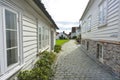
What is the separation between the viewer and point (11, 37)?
9.31 ft

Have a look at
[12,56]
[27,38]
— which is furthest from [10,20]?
[27,38]

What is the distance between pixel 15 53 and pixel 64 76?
8.58 ft

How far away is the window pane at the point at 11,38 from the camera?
8.68ft

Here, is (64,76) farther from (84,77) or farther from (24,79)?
(24,79)

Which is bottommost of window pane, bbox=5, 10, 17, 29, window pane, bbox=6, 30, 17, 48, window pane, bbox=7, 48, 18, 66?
window pane, bbox=7, 48, 18, 66

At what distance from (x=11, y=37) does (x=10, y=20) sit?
0.41 metres

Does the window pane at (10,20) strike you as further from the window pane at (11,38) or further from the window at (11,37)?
the window pane at (11,38)

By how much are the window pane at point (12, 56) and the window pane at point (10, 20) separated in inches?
23.3

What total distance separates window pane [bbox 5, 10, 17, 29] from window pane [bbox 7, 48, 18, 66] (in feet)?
1.94

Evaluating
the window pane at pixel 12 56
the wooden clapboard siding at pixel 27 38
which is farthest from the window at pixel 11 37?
the wooden clapboard siding at pixel 27 38

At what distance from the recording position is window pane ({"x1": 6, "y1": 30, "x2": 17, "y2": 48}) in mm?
2647

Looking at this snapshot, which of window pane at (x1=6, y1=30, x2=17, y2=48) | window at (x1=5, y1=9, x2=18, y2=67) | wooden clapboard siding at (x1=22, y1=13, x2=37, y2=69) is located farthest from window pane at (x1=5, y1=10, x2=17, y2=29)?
wooden clapboard siding at (x1=22, y1=13, x2=37, y2=69)

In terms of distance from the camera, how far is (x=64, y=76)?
16.1 ft

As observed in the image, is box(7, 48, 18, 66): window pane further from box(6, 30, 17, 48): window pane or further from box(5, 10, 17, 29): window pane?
box(5, 10, 17, 29): window pane
